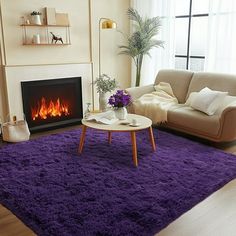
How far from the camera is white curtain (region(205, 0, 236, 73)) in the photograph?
420 centimetres

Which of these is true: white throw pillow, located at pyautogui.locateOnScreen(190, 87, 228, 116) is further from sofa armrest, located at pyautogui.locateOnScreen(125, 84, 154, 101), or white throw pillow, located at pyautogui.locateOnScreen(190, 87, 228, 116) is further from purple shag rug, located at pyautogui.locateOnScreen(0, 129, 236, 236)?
sofa armrest, located at pyautogui.locateOnScreen(125, 84, 154, 101)

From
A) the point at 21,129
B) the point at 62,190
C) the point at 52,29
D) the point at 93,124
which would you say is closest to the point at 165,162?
the point at 93,124

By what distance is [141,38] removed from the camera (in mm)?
4922

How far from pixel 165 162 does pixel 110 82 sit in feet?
7.10

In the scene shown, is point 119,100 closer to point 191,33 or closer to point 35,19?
point 35,19

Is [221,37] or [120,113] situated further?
[221,37]

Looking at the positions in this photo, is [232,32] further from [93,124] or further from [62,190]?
[62,190]

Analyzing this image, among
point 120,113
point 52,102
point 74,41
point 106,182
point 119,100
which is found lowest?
point 106,182

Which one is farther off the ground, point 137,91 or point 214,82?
point 214,82

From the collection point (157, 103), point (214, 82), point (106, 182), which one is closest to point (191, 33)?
point (214, 82)

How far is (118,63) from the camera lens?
5.43m

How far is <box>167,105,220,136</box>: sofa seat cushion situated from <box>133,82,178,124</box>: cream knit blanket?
0.41 feet

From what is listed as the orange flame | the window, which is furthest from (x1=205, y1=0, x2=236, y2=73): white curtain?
the orange flame

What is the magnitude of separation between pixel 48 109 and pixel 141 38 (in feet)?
6.58
